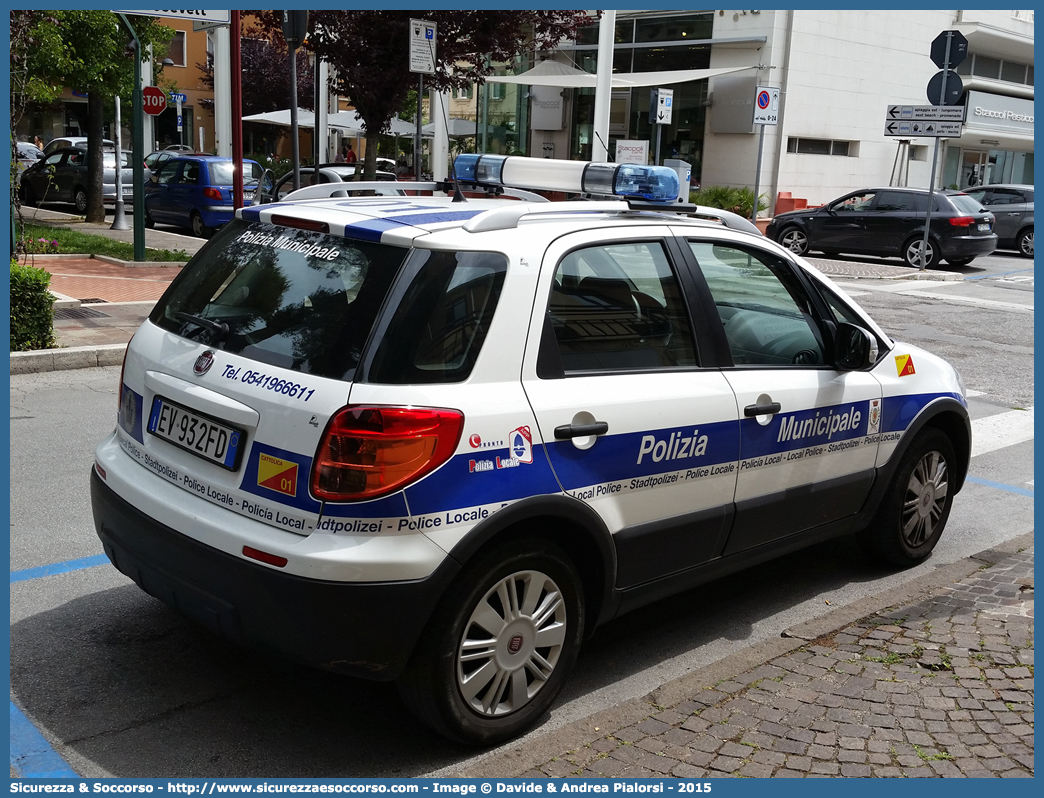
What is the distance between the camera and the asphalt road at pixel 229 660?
3.38m

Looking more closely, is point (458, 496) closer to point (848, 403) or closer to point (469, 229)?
point (469, 229)

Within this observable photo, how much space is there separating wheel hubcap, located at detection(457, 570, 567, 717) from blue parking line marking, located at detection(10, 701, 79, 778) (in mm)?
1244

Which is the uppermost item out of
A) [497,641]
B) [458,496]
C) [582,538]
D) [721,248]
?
[721,248]

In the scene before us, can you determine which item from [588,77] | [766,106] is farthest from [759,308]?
[588,77]

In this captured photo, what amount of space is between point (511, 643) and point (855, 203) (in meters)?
20.5

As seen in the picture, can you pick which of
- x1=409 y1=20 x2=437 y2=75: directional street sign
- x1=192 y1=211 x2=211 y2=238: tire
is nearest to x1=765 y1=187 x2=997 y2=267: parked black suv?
x1=192 y1=211 x2=211 y2=238: tire

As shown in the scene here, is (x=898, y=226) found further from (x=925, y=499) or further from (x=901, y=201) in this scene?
(x=925, y=499)

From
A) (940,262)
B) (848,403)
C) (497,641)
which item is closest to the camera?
(497,641)

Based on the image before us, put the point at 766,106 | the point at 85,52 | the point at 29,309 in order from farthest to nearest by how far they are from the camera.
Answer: the point at 766,106
the point at 85,52
the point at 29,309

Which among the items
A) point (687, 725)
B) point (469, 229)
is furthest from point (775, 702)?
point (469, 229)

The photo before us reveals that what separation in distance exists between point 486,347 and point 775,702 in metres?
1.73

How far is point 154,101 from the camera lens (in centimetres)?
Result: 1909

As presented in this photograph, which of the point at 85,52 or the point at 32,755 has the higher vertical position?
the point at 85,52

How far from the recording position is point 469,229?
3.43 metres
